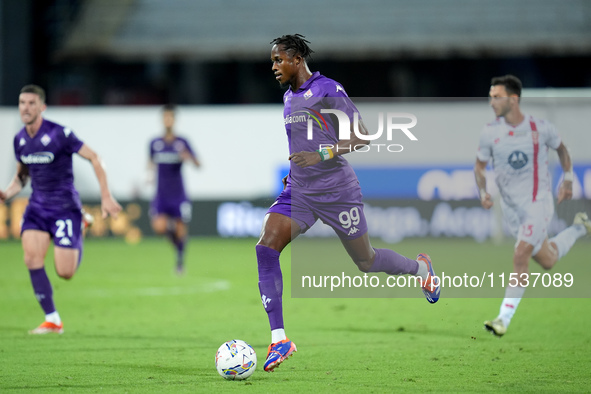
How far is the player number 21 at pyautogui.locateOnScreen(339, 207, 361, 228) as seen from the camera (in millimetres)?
7312

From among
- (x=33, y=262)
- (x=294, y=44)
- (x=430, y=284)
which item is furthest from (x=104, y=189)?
(x=430, y=284)

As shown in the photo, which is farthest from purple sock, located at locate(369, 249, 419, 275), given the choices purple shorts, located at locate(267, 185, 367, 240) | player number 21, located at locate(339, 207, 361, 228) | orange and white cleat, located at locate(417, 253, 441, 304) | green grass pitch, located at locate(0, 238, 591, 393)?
green grass pitch, located at locate(0, 238, 591, 393)

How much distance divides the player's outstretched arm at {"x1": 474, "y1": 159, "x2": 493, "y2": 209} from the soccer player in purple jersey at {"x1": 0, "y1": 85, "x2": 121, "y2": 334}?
344 centimetres

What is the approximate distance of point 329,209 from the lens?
7.30 m

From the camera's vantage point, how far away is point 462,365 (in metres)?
7.20

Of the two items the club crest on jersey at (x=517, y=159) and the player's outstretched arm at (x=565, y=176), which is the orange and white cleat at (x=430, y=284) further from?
the player's outstretched arm at (x=565, y=176)

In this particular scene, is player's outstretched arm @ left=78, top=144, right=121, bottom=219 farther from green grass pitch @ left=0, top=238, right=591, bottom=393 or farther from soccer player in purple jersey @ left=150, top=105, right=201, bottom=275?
soccer player in purple jersey @ left=150, top=105, right=201, bottom=275

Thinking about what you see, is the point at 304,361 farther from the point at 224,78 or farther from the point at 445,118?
the point at 224,78

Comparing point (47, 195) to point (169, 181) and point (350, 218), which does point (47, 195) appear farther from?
point (169, 181)

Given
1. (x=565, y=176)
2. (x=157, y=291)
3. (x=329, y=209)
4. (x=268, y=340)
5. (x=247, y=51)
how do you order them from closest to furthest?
1. (x=329, y=209)
2. (x=565, y=176)
3. (x=268, y=340)
4. (x=157, y=291)
5. (x=247, y=51)

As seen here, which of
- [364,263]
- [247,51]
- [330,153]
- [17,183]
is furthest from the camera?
[247,51]

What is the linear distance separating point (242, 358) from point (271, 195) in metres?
14.4

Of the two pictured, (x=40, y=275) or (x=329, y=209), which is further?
(x=40, y=275)

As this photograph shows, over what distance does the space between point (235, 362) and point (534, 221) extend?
134 inches
